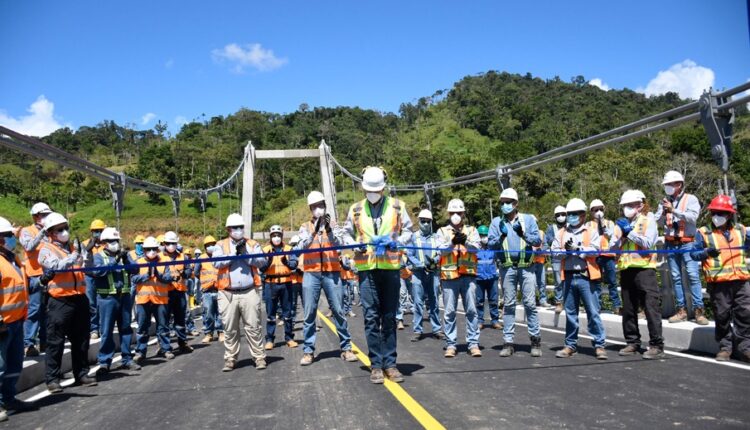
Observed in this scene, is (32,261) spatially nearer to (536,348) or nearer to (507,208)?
(507,208)

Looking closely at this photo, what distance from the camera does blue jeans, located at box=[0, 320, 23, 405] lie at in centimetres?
630

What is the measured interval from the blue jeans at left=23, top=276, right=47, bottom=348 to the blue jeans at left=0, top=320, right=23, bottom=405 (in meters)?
3.16

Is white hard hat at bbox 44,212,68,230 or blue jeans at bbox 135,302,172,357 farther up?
white hard hat at bbox 44,212,68,230

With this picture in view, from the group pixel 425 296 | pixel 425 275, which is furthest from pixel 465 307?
pixel 425 296

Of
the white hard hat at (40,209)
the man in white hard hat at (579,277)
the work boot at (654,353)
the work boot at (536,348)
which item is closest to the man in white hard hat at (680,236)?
the man in white hard hat at (579,277)

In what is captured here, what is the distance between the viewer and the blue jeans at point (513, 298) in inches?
329

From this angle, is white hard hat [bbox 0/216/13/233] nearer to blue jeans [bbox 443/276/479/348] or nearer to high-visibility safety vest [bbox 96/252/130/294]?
high-visibility safety vest [bbox 96/252/130/294]

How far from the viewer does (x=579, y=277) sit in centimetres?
809

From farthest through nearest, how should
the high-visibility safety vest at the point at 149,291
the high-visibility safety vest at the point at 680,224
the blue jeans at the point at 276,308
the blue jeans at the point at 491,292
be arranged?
the blue jeans at the point at 491,292 < the blue jeans at the point at 276,308 < the high-visibility safety vest at the point at 149,291 < the high-visibility safety vest at the point at 680,224

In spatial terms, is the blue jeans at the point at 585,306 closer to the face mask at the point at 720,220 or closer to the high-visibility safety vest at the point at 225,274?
the face mask at the point at 720,220

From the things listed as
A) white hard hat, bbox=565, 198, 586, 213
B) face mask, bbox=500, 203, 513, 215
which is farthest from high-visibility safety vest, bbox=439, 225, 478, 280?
white hard hat, bbox=565, 198, 586, 213

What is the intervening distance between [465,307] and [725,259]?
331 centimetres

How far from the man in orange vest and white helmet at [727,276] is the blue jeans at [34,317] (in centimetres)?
945

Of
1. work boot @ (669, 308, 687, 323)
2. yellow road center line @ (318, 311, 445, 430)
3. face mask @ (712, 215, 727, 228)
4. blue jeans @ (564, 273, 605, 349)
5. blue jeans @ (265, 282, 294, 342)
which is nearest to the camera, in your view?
yellow road center line @ (318, 311, 445, 430)
